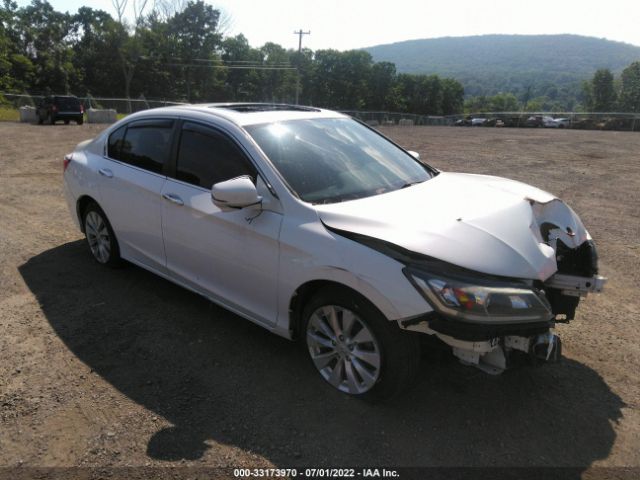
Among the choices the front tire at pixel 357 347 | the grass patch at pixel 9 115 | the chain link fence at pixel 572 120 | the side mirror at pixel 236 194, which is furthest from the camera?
the chain link fence at pixel 572 120

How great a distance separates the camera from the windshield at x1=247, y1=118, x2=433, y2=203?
337cm

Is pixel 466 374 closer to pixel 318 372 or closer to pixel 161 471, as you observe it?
pixel 318 372

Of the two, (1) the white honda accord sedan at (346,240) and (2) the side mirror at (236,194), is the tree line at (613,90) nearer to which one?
(1) the white honda accord sedan at (346,240)

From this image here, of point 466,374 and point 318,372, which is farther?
point 318,372

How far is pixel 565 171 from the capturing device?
12.4 meters

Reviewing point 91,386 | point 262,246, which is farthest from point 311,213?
point 91,386

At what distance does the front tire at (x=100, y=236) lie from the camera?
485cm

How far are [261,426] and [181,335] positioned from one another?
1.28 meters

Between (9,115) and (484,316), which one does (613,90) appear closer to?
(9,115)

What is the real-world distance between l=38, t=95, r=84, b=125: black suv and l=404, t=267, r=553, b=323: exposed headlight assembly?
2795cm

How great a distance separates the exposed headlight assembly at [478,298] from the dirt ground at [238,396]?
498 millimetres

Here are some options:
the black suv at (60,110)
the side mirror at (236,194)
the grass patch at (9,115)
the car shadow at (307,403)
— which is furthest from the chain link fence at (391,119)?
the side mirror at (236,194)

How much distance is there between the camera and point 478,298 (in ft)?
8.33

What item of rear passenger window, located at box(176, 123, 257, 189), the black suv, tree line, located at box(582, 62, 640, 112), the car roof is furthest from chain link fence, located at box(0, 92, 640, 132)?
tree line, located at box(582, 62, 640, 112)
